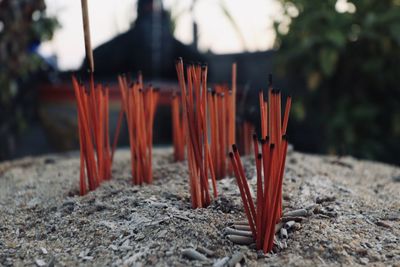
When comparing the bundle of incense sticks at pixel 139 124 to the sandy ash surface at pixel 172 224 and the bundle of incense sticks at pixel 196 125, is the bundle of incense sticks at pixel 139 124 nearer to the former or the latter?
the sandy ash surface at pixel 172 224

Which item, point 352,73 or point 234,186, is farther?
point 352,73

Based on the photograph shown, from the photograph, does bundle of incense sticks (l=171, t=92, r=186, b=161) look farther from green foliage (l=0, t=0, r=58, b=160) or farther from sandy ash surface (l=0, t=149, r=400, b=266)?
green foliage (l=0, t=0, r=58, b=160)

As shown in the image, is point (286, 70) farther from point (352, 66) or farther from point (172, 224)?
point (172, 224)

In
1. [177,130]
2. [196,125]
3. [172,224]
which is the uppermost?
[196,125]

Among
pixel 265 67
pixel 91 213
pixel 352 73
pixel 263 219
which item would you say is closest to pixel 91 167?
pixel 91 213

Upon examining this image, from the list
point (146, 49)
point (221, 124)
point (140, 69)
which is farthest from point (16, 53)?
point (221, 124)

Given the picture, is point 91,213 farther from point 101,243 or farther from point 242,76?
point 242,76
